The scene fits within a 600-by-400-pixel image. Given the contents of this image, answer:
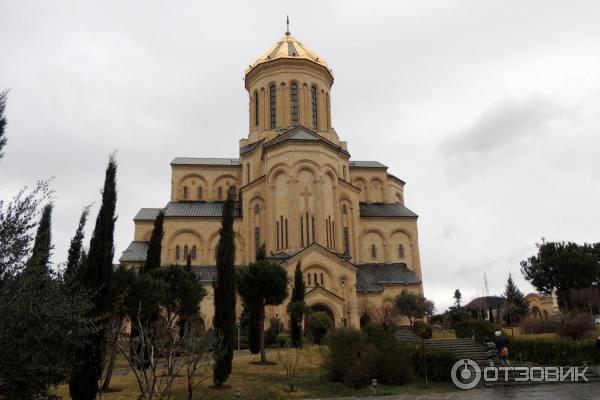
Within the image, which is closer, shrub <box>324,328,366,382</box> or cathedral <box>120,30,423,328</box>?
shrub <box>324,328,366,382</box>

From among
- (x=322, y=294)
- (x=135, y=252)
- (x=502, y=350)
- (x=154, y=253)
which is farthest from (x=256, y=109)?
(x=502, y=350)

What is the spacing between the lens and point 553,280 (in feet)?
118

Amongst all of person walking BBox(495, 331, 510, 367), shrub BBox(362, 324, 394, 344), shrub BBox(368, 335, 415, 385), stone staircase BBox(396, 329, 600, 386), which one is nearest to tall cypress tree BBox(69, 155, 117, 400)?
shrub BBox(368, 335, 415, 385)

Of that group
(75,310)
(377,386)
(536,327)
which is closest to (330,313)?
(536,327)

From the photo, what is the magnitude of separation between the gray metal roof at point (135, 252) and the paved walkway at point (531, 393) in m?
25.2

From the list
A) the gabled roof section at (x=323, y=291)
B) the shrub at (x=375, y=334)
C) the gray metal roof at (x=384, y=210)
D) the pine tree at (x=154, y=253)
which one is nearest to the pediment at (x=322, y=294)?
the gabled roof section at (x=323, y=291)

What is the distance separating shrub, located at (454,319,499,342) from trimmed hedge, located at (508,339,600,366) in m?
1.94

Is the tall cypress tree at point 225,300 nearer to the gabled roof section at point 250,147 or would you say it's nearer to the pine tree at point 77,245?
the pine tree at point 77,245

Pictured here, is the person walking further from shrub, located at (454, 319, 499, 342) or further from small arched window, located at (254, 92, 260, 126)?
small arched window, located at (254, 92, 260, 126)

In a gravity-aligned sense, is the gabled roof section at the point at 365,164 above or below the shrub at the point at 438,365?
above

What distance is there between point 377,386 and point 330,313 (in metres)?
13.3

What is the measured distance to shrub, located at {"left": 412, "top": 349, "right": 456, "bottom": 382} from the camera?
15.4m

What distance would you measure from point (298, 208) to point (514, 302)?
22731 mm
